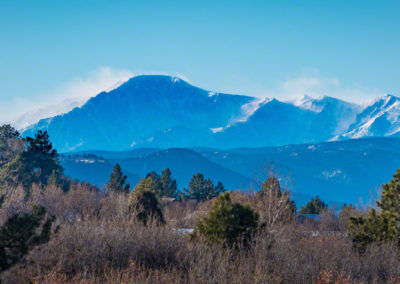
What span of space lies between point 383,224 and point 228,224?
5.68 metres

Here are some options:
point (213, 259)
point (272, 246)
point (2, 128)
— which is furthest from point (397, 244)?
point (2, 128)

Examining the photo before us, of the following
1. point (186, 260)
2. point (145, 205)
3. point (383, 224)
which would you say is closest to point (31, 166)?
point (145, 205)

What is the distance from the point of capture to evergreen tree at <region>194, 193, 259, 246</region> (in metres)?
14.8

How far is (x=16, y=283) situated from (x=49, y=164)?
178 ft

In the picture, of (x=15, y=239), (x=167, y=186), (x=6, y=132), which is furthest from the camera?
(x=167, y=186)

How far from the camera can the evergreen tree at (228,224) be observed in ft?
48.5

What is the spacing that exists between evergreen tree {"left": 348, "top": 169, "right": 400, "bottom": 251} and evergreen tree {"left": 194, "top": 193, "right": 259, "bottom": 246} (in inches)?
160

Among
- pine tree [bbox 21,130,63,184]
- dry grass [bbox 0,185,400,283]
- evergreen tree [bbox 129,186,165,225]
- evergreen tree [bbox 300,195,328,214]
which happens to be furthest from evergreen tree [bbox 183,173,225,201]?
dry grass [bbox 0,185,400,283]

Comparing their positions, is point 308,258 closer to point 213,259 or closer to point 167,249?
point 213,259

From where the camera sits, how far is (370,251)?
610 inches

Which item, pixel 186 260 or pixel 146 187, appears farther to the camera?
pixel 146 187

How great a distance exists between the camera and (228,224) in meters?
14.8

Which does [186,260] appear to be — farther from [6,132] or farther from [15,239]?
[6,132]

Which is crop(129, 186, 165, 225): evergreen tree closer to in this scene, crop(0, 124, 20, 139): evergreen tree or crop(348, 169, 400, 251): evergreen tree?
crop(348, 169, 400, 251): evergreen tree
